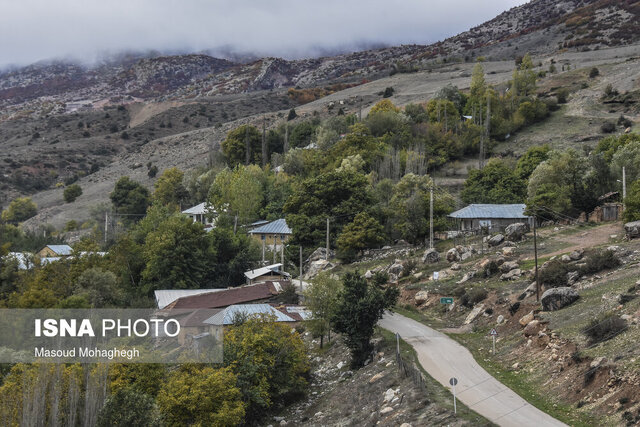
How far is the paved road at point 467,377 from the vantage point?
2370 cm

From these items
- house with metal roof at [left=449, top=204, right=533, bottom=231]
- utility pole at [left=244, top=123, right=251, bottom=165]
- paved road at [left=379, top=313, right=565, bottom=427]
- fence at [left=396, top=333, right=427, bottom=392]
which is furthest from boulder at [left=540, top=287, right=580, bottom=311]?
utility pole at [left=244, top=123, right=251, bottom=165]

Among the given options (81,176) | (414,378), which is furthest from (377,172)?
(81,176)

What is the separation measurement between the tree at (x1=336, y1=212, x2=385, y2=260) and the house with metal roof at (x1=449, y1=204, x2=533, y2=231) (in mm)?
7241

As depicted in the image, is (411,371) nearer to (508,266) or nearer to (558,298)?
(558,298)

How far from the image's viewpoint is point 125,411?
26.5 m

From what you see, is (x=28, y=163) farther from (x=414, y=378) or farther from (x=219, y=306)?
(x=414, y=378)

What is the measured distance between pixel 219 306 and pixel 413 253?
16.8 m

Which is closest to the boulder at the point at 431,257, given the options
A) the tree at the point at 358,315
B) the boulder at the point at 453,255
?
the boulder at the point at 453,255

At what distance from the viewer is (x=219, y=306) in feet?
164

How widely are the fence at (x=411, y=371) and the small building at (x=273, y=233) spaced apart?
3862 centimetres

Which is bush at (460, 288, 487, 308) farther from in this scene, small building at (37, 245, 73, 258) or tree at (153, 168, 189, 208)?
tree at (153, 168, 189, 208)

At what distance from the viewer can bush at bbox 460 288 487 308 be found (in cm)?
4041

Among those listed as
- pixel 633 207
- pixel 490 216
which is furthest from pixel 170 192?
pixel 633 207

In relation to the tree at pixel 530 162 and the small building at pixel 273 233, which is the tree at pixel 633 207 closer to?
the tree at pixel 530 162
